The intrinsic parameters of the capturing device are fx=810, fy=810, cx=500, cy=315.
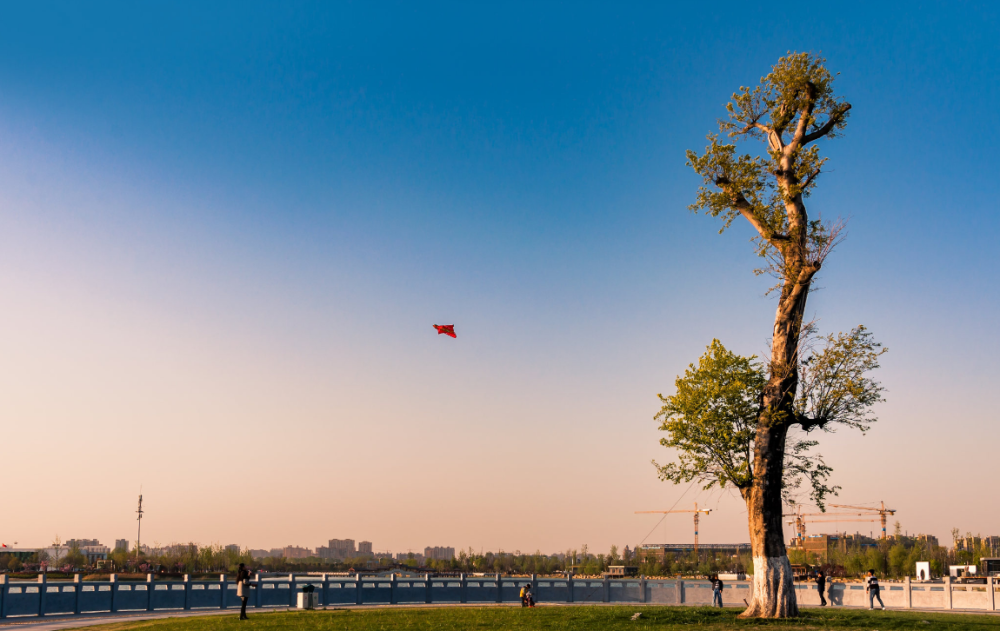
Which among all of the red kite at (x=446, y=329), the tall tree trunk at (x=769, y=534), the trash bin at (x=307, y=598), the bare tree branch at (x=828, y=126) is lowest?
the trash bin at (x=307, y=598)

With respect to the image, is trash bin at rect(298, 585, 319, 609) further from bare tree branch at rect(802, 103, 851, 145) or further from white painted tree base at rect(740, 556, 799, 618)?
bare tree branch at rect(802, 103, 851, 145)

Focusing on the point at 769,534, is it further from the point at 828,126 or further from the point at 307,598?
the point at 307,598

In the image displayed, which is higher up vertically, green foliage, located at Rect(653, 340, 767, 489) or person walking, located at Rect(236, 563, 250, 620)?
green foliage, located at Rect(653, 340, 767, 489)

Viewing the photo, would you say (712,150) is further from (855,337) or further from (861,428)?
(861,428)

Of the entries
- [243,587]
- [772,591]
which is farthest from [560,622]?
[243,587]

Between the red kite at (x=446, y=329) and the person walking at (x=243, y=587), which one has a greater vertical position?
the red kite at (x=446, y=329)

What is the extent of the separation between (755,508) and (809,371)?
17.3 feet

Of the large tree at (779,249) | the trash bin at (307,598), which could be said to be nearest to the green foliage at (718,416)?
the large tree at (779,249)

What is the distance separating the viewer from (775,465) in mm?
28578

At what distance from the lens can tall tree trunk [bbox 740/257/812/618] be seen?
27.1 m

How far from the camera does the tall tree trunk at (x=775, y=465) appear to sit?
27078 millimetres

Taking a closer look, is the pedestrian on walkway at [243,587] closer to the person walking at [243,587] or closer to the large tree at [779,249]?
the person walking at [243,587]

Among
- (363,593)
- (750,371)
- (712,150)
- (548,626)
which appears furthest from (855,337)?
(363,593)

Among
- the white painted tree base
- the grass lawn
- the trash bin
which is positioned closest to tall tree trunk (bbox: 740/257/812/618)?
the white painted tree base
